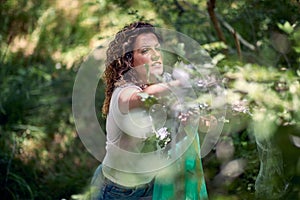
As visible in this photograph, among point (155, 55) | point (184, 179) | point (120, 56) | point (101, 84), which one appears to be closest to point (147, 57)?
point (155, 55)

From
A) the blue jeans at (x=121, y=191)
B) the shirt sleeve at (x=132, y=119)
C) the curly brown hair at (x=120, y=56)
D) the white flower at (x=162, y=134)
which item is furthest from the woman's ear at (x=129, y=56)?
the blue jeans at (x=121, y=191)

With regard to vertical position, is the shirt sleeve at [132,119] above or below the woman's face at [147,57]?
below

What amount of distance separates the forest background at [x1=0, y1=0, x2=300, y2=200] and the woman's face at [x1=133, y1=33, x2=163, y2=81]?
0.93 feet

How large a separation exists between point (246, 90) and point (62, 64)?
9.51 ft

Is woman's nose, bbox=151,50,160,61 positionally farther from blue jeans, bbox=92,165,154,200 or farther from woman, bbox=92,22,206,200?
blue jeans, bbox=92,165,154,200

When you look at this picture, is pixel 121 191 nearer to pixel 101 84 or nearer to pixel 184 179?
pixel 184 179

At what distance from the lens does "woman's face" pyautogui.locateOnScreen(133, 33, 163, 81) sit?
6.76ft

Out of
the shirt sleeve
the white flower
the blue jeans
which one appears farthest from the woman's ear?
the blue jeans

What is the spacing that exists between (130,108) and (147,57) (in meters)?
0.19

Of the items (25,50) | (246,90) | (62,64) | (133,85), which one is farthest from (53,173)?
(133,85)

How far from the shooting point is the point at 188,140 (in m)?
2.05

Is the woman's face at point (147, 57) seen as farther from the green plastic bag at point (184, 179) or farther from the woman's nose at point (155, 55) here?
the green plastic bag at point (184, 179)

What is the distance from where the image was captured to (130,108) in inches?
78.8

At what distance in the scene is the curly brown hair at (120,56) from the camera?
2.19m
